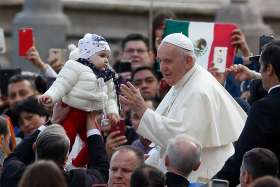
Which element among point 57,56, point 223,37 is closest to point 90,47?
point 223,37

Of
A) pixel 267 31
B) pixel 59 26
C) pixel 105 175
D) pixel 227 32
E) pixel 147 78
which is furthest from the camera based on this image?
pixel 267 31

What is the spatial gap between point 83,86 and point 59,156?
1.53 metres

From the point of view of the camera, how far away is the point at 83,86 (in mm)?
11812

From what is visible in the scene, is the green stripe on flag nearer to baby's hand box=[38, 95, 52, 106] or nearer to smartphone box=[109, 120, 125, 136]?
smartphone box=[109, 120, 125, 136]

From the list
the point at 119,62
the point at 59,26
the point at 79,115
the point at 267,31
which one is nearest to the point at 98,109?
the point at 79,115

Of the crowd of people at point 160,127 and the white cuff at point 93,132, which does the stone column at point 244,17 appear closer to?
the crowd of people at point 160,127

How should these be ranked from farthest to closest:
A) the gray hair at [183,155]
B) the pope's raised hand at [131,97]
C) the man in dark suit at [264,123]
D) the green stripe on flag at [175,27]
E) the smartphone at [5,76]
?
the smartphone at [5,76] < the green stripe on flag at [175,27] < the pope's raised hand at [131,97] < the man in dark suit at [264,123] < the gray hair at [183,155]

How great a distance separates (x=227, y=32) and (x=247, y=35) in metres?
6.27

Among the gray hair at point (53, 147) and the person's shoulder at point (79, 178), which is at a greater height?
the gray hair at point (53, 147)

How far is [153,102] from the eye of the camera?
14250 mm

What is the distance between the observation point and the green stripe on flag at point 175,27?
44.3 ft

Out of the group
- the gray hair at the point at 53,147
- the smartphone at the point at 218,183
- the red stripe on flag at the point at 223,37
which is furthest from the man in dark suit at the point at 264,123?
the red stripe on flag at the point at 223,37

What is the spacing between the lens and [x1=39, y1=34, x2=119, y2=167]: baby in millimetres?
11789

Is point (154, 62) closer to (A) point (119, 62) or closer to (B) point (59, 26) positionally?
(A) point (119, 62)
